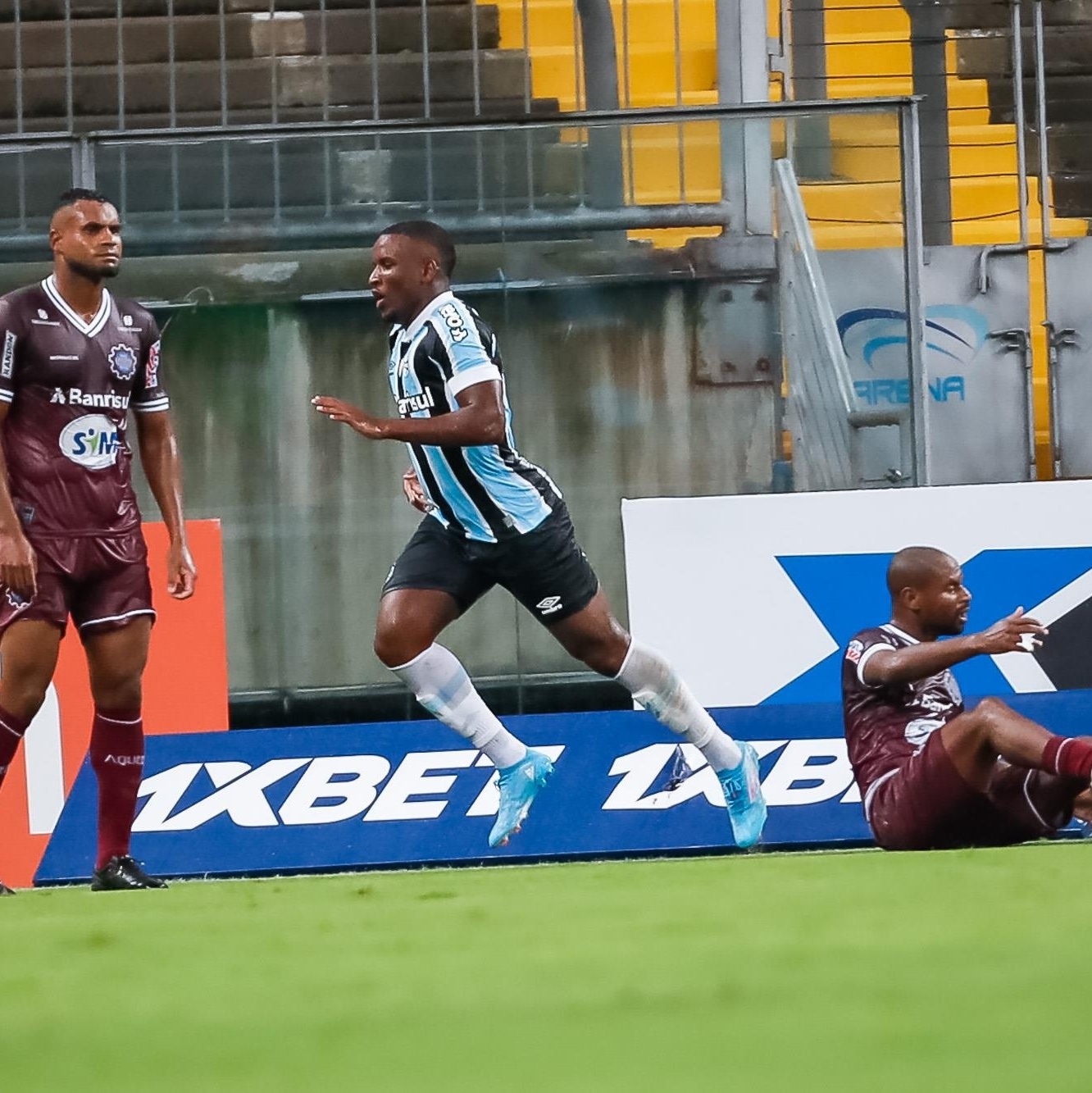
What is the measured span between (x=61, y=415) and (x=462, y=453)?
129cm

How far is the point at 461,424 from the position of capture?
650 centimetres

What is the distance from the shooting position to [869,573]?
757 cm

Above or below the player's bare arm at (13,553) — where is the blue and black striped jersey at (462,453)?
above

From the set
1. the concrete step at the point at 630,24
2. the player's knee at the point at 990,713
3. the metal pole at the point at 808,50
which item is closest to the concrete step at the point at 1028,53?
the metal pole at the point at 808,50

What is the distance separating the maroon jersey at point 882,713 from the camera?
20.9 feet

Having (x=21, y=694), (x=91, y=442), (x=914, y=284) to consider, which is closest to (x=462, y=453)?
(x=91, y=442)

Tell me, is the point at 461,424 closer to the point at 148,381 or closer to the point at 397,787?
the point at 148,381

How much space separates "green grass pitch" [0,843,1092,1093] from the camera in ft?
7.56

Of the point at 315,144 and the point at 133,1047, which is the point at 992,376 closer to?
the point at 315,144

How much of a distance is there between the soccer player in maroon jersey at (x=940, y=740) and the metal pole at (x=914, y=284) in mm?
1358

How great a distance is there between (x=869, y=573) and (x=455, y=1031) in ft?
16.8

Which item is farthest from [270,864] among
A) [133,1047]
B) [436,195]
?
[133,1047]

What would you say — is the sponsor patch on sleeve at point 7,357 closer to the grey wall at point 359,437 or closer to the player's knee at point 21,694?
the player's knee at point 21,694

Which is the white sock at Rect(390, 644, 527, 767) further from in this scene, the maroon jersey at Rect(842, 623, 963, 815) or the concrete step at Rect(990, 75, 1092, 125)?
the concrete step at Rect(990, 75, 1092, 125)
